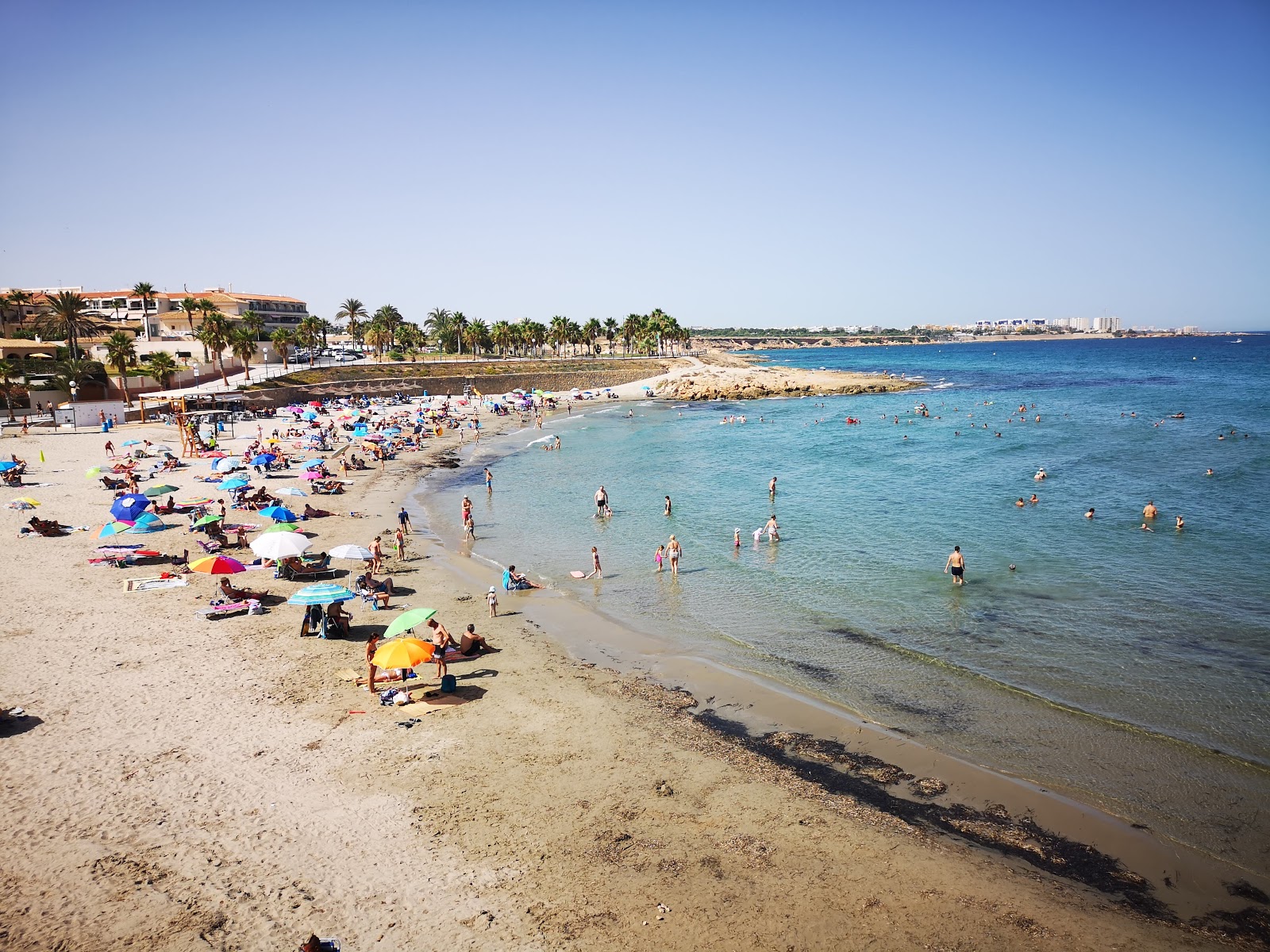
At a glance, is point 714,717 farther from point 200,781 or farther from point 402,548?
point 402,548

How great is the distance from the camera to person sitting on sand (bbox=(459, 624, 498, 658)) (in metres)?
16.1

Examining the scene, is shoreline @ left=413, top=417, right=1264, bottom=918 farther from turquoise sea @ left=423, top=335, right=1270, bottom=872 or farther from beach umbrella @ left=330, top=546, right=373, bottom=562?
beach umbrella @ left=330, top=546, right=373, bottom=562

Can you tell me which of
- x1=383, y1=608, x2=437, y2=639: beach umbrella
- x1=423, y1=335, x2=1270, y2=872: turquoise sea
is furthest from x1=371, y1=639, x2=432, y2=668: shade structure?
x1=423, y1=335, x2=1270, y2=872: turquoise sea

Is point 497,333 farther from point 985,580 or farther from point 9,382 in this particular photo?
point 985,580

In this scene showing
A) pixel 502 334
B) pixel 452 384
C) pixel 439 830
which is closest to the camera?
pixel 439 830

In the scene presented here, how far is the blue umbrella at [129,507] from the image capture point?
79.6ft

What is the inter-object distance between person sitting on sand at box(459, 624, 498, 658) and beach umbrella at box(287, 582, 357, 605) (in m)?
2.91

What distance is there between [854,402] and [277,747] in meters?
79.5

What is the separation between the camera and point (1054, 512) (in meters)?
30.3

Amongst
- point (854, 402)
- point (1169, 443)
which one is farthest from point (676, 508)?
point (854, 402)

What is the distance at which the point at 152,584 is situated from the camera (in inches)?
781

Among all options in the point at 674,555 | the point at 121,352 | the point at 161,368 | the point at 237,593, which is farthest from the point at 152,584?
the point at 161,368

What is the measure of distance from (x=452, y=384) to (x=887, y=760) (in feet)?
261

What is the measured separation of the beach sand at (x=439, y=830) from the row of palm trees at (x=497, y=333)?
8667 centimetres
